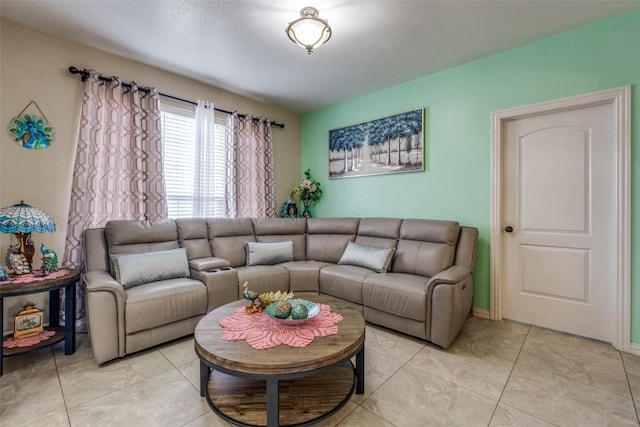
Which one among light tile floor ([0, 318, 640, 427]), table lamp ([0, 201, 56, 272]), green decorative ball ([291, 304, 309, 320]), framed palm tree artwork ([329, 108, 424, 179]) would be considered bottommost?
light tile floor ([0, 318, 640, 427])

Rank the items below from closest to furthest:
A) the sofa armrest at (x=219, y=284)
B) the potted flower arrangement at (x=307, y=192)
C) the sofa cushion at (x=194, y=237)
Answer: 1. the sofa armrest at (x=219, y=284)
2. the sofa cushion at (x=194, y=237)
3. the potted flower arrangement at (x=307, y=192)

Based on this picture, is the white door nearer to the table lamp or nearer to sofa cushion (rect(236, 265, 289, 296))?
sofa cushion (rect(236, 265, 289, 296))

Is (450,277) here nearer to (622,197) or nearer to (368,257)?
(368,257)

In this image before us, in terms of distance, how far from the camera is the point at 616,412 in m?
1.54

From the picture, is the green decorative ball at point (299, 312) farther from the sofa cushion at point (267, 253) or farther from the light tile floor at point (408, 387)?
the sofa cushion at point (267, 253)

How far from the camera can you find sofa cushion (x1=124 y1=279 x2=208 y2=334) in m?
2.07

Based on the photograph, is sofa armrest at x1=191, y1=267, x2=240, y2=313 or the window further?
the window

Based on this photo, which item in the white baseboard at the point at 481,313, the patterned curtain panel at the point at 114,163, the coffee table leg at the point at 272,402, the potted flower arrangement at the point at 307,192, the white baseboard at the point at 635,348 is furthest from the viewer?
the potted flower arrangement at the point at 307,192

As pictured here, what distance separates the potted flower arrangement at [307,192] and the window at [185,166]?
117 cm

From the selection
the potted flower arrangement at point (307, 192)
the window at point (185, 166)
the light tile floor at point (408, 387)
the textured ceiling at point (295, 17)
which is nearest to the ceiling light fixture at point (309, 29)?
the textured ceiling at point (295, 17)

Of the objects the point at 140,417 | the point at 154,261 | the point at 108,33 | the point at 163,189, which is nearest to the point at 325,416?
the point at 140,417

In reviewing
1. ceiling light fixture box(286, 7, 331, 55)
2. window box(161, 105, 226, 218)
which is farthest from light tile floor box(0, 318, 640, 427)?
ceiling light fixture box(286, 7, 331, 55)

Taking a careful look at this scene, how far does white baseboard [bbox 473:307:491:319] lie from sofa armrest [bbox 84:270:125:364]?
3.14 meters

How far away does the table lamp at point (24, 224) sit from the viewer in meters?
2.01
